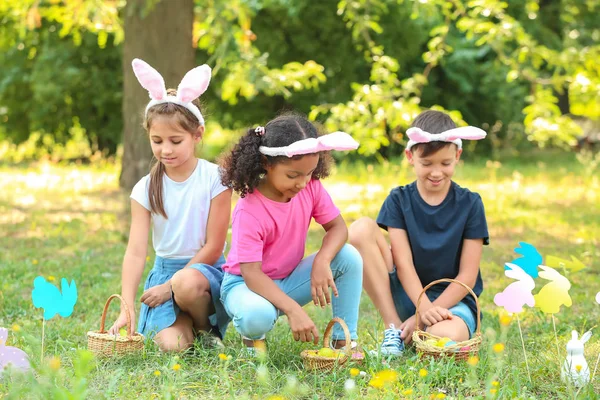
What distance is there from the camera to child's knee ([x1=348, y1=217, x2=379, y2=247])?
3.46 m

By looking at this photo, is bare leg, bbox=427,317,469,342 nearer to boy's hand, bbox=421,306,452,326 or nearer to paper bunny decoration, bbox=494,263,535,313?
boy's hand, bbox=421,306,452,326

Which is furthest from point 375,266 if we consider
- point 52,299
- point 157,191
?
point 52,299

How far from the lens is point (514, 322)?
12.9ft

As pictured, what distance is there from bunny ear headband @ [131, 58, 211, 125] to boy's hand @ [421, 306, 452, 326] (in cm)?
127

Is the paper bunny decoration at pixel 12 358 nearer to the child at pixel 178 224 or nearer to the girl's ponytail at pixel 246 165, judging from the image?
the child at pixel 178 224

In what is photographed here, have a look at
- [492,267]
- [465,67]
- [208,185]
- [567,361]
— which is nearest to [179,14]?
[492,267]

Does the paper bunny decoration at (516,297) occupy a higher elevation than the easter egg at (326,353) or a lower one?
higher

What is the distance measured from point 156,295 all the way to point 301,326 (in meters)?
0.66

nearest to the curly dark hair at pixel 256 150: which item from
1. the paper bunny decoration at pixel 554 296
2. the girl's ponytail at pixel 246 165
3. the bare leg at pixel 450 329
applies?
the girl's ponytail at pixel 246 165

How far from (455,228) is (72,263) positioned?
Result: 2859mm

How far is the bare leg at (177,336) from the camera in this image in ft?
10.3

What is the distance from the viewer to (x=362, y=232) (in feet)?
11.4

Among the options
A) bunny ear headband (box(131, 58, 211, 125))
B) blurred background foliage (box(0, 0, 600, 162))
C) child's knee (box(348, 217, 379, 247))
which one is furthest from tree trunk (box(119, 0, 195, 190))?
child's knee (box(348, 217, 379, 247))

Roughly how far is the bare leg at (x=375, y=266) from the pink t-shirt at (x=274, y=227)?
0.20 metres
